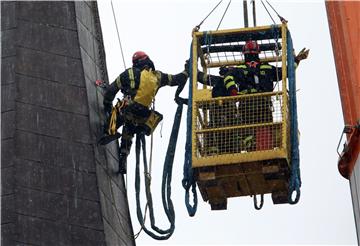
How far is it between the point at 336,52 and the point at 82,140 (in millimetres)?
5262

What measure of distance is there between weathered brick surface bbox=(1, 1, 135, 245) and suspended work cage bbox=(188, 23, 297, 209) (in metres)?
2.27

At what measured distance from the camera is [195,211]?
39.0m

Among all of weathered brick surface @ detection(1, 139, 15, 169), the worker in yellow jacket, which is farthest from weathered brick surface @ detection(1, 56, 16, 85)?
the worker in yellow jacket

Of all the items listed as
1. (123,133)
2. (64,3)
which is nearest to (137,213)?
(123,133)

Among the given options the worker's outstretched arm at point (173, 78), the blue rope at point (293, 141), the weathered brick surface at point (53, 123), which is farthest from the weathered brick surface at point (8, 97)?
the blue rope at point (293, 141)

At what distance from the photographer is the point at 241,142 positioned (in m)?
38.6

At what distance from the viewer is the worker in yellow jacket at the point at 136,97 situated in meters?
40.7

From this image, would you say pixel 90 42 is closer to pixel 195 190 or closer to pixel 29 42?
pixel 29 42

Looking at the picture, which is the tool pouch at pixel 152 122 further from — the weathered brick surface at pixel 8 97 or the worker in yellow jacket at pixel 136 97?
the weathered brick surface at pixel 8 97

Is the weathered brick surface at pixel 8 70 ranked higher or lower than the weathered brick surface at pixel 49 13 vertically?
lower

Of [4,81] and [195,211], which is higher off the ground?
[4,81]

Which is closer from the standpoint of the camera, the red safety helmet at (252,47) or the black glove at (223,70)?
the black glove at (223,70)

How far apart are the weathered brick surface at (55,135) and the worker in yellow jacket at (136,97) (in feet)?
1.12

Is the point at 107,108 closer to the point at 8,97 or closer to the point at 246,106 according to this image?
the point at 8,97
